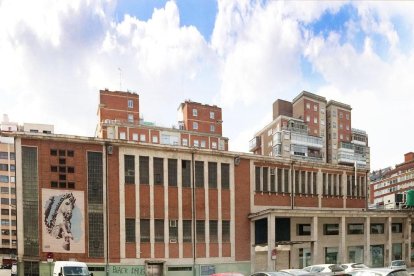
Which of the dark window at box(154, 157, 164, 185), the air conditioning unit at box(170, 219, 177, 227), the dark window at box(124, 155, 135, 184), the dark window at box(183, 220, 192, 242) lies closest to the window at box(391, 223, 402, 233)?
the dark window at box(183, 220, 192, 242)

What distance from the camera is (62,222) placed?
33.5 m

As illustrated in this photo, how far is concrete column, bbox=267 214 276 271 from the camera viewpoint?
36.3 metres

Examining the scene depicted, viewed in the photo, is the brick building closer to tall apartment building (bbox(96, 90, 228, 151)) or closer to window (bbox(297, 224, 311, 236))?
window (bbox(297, 224, 311, 236))

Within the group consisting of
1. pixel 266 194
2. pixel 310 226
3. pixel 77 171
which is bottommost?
pixel 310 226

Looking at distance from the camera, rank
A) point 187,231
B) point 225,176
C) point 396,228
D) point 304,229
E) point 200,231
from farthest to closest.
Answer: point 396,228, point 304,229, point 225,176, point 200,231, point 187,231

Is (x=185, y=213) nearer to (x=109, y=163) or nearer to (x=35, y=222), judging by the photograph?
(x=109, y=163)

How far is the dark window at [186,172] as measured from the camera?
3853cm

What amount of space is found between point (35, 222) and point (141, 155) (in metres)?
10.9

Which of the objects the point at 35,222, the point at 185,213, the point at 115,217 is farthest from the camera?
the point at 185,213

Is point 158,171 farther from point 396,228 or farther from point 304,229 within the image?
point 396,228

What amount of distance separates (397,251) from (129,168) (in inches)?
1389

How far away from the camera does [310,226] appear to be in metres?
43.3

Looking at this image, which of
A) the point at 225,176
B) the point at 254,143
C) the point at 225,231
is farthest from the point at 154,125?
the point at 225,231

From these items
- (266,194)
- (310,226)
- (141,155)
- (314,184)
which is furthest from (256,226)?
(141,155)
